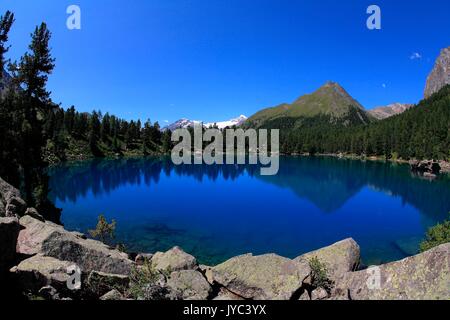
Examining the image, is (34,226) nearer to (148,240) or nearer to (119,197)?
(148,240)

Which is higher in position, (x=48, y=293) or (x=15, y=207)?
(x=15, y=207)

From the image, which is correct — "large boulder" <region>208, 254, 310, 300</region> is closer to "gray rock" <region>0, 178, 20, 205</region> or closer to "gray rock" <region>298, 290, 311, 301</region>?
"gray rock" <region>298, 290, 311, 301</region>

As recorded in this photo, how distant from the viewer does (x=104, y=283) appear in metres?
13.1

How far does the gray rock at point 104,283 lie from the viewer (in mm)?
12711

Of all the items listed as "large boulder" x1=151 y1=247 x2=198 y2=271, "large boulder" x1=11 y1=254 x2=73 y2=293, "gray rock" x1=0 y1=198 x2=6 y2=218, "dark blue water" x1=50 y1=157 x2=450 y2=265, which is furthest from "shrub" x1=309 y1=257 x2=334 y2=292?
"dark blue water" x1=50 y1=157 x2=450 y2=265

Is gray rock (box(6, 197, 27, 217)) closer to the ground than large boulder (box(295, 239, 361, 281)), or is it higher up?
higher up

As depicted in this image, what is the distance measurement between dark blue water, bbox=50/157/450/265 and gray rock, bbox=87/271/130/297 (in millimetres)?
20559

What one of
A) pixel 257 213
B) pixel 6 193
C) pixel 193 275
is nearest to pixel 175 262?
pixel 193 275

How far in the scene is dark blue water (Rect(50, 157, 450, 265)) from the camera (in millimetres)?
40281

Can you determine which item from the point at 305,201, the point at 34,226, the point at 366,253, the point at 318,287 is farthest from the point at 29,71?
the point at 305,201

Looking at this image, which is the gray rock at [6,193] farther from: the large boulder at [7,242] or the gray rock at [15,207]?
the large boulder at [7,242]

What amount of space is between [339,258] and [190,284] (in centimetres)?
805

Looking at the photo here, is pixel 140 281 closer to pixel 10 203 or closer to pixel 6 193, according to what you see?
pixel 10 203
